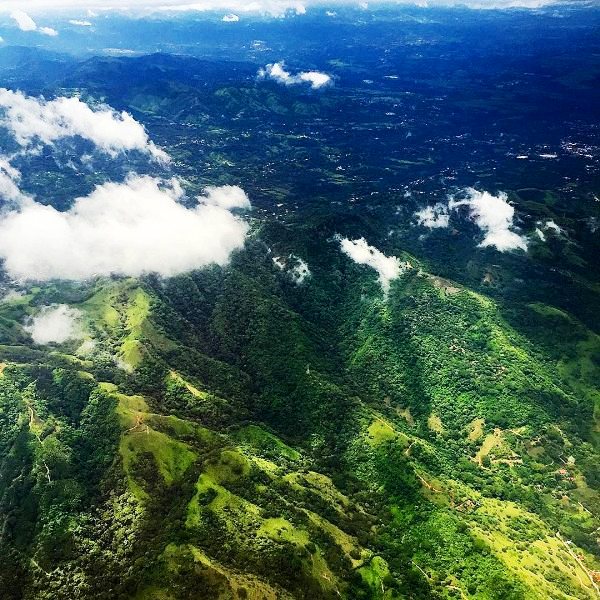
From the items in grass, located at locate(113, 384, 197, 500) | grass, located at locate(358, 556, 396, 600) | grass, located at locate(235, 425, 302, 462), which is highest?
grass, located at locate(113, 384, 197, 500)

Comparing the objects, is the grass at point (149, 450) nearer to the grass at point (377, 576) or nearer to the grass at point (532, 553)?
the grass at point (377, 576)

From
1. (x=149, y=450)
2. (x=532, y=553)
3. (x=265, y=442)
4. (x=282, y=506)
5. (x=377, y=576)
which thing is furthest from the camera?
(x=265, y=442)

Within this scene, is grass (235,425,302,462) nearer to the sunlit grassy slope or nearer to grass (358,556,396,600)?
the sunlit grassy slope

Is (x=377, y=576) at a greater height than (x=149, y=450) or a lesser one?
lesser

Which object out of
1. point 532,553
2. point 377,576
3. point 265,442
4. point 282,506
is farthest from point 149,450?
point 532,553

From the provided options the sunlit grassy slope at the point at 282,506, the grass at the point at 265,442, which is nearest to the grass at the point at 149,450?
the sunlit grassy slope at the point at 282,506

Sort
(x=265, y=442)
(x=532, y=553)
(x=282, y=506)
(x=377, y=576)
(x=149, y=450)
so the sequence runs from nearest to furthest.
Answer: (x=377, y=576)
(x=532, y=553)
(x=282, y=506)
(x=149, y=450)
(x=265, y=442)

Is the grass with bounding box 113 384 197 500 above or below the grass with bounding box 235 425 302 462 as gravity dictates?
above

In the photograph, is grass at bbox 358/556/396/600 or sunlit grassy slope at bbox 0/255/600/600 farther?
grass at bbox 358/556/396/600

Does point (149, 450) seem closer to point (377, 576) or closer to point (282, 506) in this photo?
point (282, 506)

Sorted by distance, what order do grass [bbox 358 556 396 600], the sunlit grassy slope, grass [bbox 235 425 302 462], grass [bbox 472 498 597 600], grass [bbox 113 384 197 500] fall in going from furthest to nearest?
grass [bbox 235 425 302 462] → grass [bbox 113 384 197 500] → grass [bbox 358 556 396 600] → the sunlit grassy slope → grass [bbox 472 498 597 600]

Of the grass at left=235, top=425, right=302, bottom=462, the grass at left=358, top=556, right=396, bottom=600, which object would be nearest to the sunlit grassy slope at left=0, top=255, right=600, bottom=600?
the grass at left=358, top=556, right=396, bottom=600
